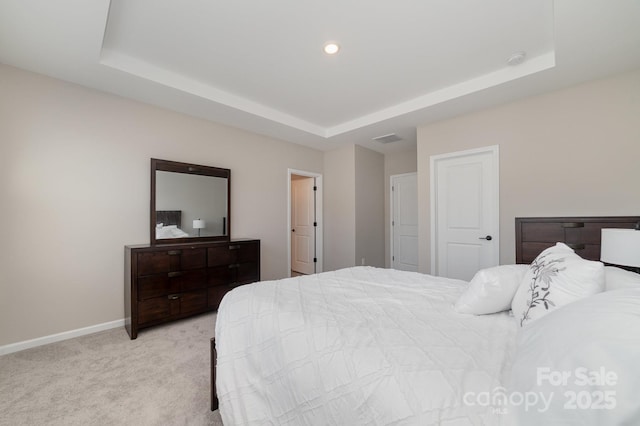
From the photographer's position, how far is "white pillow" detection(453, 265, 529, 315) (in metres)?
1.33

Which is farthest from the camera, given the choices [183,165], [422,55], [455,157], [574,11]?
[455,157]

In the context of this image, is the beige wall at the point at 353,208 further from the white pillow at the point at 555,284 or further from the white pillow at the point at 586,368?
the white pillow at the point at 586,368

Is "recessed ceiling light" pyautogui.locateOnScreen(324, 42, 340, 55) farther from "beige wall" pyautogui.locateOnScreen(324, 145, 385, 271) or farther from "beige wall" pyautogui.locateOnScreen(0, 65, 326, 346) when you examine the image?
"beige wall" pyautogui.locateOnScreen(324, 145, 385, 271)

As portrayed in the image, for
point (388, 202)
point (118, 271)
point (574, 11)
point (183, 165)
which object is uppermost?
point (574, 11)

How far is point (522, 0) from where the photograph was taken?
6.05 feet

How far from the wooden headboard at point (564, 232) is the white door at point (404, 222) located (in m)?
2.26

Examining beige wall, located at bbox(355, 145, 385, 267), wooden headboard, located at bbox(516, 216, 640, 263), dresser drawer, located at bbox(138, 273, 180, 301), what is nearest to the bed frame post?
dresser drawer, located at bbox(138, 273, 180, 301)

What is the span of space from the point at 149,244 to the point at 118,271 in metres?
0.39

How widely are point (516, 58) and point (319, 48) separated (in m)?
1.81

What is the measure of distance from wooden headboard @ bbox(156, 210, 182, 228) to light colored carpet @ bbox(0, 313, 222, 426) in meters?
1.22

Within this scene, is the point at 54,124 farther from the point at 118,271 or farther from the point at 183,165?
the point at 118,271

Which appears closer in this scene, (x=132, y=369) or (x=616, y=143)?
(x=132, y=369)

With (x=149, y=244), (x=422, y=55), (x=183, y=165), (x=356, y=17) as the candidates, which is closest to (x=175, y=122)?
(x=183, y=165)

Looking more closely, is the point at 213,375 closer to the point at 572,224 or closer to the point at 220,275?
the point at 220,275
